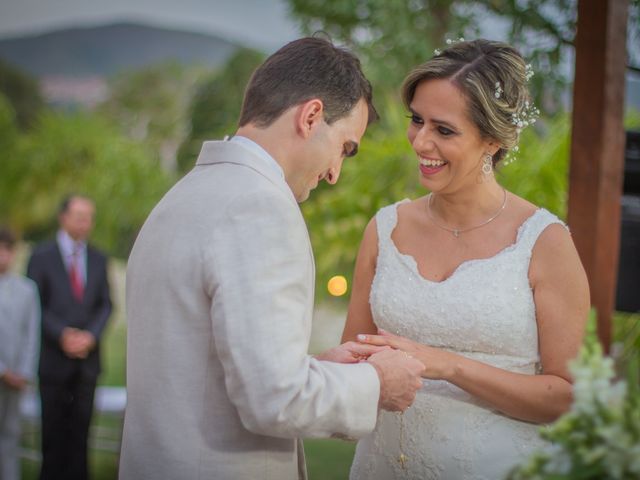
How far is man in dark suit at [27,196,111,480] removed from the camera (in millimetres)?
5949

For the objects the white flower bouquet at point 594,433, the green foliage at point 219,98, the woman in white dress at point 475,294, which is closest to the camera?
the white flower bouquet at point 594,433

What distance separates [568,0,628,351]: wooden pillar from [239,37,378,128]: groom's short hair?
6.50 ft

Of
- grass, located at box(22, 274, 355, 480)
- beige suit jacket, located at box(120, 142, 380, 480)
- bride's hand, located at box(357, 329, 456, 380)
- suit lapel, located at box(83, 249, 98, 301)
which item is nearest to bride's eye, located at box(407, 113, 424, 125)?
bride's hand, located at box(357, 329, 456, 380)

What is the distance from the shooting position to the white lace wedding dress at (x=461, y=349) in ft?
7.98

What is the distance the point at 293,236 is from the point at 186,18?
58.5 feet

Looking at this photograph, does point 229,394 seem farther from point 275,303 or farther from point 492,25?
point 492,25

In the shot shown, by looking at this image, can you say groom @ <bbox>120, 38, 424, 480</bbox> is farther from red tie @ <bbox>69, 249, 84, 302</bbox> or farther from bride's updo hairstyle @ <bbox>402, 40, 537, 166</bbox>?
red tie @ <bbox>69, 249, 84, 302</bbox>

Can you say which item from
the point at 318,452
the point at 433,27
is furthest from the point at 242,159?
the point at 318,452

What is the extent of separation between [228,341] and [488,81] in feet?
3.97

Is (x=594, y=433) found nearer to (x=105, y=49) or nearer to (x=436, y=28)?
(x=436, y=28)

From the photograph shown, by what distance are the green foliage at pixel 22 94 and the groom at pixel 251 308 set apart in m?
14.8

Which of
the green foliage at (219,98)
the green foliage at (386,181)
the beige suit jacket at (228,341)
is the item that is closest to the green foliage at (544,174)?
the green foliage at (386,181)

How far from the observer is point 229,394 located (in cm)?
176

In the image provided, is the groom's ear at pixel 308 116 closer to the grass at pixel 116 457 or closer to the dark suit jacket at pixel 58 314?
the dark suit jacket at pixel 58 314
